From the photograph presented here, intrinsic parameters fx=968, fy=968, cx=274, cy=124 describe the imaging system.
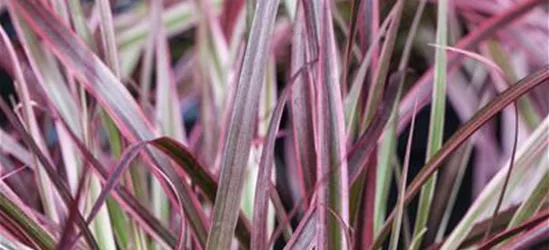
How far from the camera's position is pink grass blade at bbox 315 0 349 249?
51 cm

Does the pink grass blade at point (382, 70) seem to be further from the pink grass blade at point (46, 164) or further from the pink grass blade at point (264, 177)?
the pink grass blade at point (46, 164)

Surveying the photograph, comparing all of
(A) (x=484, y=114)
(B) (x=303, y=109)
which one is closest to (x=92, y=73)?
(B) (x=303, y=109)

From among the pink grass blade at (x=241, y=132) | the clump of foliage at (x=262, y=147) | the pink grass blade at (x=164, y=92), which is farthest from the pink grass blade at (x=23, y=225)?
the pink grass blade at (x=164, y=92)

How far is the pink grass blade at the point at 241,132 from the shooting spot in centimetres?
49

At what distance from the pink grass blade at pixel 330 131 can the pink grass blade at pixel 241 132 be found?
0.12 ft

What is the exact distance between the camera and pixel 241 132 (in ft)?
1.60

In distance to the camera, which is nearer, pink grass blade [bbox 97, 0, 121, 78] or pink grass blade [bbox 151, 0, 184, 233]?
pink grass blade [bbox 97, 0, 121, 78]

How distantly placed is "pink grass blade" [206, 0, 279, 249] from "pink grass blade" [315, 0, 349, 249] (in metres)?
0.04

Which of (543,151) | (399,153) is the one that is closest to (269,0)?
(543,151)

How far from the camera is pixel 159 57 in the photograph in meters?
0.76

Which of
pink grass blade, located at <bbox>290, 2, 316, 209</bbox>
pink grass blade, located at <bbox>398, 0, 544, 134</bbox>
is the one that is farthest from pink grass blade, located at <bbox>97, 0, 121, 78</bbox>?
pink grass blade, located at <bbox>398, 0, 544, 134</bbox>

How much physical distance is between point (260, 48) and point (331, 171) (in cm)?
8

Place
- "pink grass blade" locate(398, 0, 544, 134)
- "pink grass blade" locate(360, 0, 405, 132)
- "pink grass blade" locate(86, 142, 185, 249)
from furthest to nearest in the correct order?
"pink grass blade" locate(398, 0, 544, 134), "pink grass blade" locate(360, 0, 405, 132), "pink grass blade" locate(86, 142, 185, 249)

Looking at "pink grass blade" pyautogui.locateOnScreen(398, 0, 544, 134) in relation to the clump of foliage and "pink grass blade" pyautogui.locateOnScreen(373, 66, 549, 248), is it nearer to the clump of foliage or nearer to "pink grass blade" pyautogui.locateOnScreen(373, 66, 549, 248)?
the clump of foliage
